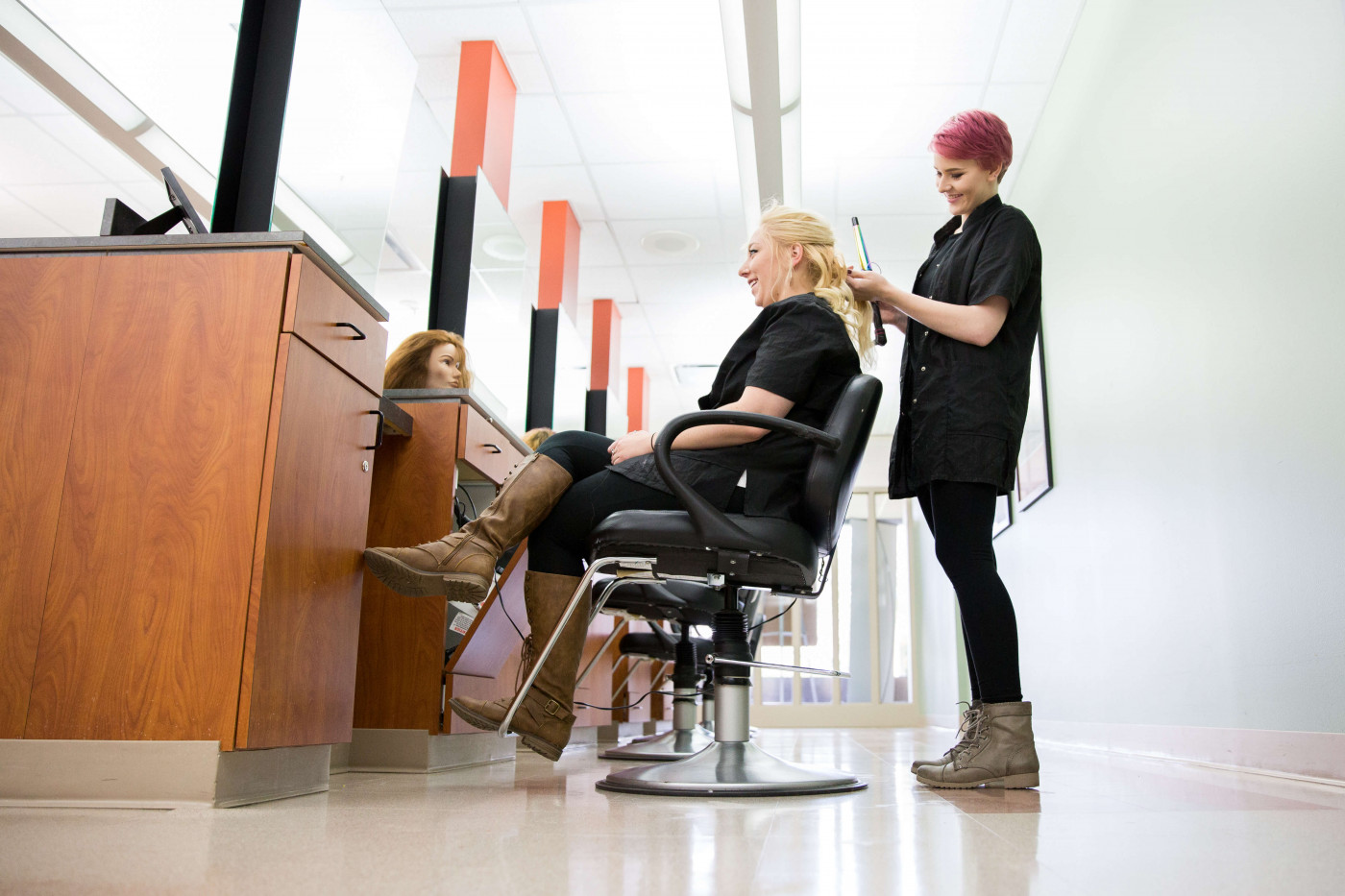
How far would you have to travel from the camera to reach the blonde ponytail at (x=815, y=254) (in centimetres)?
188

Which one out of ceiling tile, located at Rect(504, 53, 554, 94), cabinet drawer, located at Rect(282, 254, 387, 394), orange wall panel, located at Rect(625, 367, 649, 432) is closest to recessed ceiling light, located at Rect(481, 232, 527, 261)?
ceiling tile, located at Rect(504, 53, 554, 94)

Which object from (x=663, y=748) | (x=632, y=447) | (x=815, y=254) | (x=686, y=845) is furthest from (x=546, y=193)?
(x=686, y=845)

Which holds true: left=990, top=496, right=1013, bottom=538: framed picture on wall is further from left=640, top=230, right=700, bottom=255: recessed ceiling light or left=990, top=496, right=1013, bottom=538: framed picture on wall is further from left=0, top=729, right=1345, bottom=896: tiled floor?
left=0, top=729, right=1345, bottom=896: tiled floor

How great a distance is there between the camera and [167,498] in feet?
4.78

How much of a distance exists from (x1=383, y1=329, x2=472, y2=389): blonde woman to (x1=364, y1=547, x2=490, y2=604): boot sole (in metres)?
1.52

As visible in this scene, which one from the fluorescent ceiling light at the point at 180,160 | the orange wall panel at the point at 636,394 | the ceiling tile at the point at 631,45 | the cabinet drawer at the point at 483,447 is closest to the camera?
the cabinet drawer at the point at 483,447

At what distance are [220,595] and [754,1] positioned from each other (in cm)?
286

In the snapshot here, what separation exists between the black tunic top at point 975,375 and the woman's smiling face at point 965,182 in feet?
0.09

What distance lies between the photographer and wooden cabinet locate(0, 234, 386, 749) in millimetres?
1386

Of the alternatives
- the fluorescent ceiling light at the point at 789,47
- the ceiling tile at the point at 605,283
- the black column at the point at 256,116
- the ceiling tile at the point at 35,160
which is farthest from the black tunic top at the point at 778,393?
the ceiling tile at the point at 605,283

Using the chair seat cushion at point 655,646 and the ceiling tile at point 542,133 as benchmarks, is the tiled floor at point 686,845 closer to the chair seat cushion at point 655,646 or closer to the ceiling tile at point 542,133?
the chair seat cushion at point 655,646

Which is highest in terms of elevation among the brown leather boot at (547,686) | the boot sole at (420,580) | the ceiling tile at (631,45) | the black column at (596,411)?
the ceiling tile at (631,45)

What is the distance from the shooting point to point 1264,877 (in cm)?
91

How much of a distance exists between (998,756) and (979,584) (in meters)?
0.32
